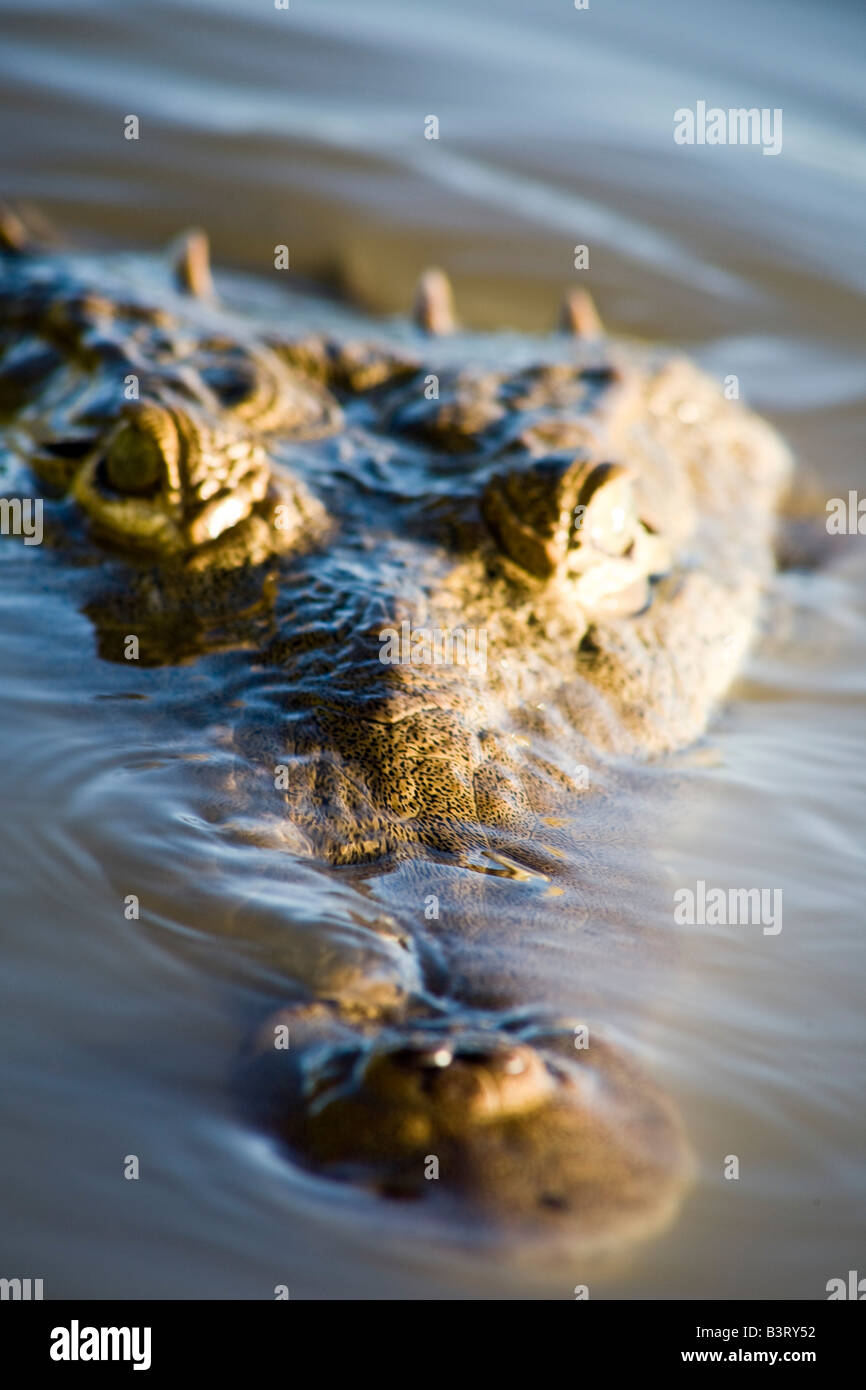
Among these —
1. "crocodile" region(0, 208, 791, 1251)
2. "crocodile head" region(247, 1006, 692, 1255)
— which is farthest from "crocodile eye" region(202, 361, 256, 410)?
"crocodile head" region(247, 1006, 692, 1255)

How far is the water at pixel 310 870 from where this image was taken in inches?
95.7

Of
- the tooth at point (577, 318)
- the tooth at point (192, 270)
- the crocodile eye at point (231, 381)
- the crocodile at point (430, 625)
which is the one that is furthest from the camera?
the tooth at point (577, 318)

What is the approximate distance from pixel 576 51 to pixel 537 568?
7.27 m

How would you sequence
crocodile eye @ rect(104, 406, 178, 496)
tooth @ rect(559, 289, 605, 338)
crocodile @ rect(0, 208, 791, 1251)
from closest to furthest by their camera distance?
crocodile @ rect(0, 208, 791, 1251)
crocodile eye @ rect(104, 406, 178, 496)
tooth @ rect(559, 289, 605, 338)

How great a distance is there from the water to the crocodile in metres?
0.13

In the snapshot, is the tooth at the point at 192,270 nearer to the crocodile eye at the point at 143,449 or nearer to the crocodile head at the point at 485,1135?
the crocodile eye at the point at 143,449

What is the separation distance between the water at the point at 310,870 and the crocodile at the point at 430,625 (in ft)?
0.41

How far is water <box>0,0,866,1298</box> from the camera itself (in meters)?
2.43

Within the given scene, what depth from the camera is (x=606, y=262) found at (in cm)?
811

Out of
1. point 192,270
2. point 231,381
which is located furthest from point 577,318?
point 231,381

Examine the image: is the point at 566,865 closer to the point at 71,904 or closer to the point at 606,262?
the point at 71,904

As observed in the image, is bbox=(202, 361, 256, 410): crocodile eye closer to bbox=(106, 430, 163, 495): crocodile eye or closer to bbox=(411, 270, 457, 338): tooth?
bbox=(106, 430, 163, 495): crocodile eye

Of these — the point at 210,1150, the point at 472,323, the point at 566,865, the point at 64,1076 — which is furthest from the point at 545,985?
the point at 472,323

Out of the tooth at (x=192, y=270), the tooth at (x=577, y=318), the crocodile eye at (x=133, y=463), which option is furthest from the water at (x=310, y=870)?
the tooth at (x=192, y=270)
